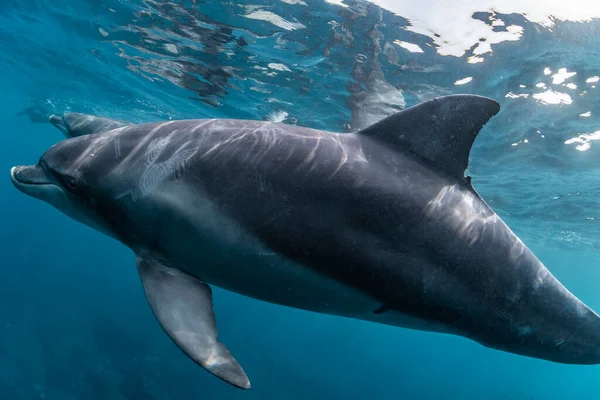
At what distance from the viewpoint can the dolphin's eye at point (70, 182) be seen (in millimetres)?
4113

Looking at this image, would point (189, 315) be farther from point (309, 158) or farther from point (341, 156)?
point (341, 156)

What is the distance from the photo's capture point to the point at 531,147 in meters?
16.6

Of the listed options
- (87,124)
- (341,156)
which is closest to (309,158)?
(341,156)

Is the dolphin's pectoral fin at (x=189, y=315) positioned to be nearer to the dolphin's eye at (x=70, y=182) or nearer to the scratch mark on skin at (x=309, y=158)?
the dolphin's eye at (x=70, y=182)

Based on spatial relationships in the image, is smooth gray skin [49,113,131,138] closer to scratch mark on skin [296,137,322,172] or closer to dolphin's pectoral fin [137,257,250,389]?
dolphin's pectoral fin [137,257,250,389]

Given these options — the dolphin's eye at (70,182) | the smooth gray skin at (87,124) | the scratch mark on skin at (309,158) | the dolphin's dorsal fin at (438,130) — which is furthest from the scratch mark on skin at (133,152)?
the smooth gray skin at (87,124)

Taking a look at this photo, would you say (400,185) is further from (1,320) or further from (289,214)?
(1,320)

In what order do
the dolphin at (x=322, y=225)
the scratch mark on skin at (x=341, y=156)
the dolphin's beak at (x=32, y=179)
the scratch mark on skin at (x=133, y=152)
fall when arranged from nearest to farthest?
1. the dolphin at (x=322, y=225)
2. the scratch mark on skin at (x=341, y=156)
3. the scratch mark on skin at (x=133, y=152)
4. the dolphin's beak at (x=32, y=179)

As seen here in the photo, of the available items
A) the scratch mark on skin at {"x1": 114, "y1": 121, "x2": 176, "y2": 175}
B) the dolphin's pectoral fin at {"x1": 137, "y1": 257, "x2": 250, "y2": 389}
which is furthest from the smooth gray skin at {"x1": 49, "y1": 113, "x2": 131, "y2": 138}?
the dolphin's pectoral fin at {"x1": 137, "y1": 257, "x2": 250, "y2": 389}

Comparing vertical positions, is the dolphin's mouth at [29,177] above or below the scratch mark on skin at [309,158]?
below

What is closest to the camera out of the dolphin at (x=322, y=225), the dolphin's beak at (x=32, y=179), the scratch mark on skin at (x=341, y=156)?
the dolphin at (x=322, y=225)

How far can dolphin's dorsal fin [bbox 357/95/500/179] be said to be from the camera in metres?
3.76

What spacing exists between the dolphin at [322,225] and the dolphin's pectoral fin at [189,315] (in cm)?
1

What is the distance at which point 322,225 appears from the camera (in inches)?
136
